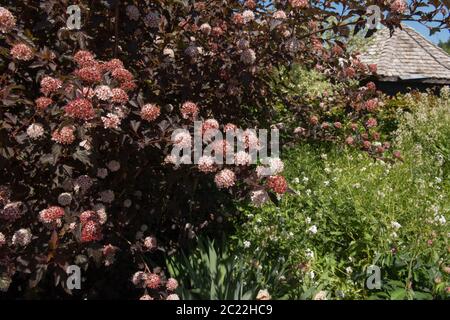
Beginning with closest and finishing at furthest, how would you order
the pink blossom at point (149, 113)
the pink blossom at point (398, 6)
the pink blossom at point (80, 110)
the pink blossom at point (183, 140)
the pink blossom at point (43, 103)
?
the pink blossom at point (80, 110) → the pink blossom at point (43, 103) → the pink blossom at point (183, 140) → the pink blossom at point (149, 113) → the pink blossom at point (398, 6)

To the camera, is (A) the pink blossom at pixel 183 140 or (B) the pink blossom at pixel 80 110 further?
Answer: (A) the pink blossom at pixel 183 140

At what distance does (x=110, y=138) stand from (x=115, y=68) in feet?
1.31

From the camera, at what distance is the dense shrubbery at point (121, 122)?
6.86ft

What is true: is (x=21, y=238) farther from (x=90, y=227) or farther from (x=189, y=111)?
(x=189, y=111)

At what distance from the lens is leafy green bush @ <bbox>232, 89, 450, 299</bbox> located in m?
2.72

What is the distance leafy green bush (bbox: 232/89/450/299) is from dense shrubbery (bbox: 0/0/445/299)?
24.7 inches

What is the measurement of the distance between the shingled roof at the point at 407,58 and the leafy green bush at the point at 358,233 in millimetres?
9882

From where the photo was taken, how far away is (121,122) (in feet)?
8.07

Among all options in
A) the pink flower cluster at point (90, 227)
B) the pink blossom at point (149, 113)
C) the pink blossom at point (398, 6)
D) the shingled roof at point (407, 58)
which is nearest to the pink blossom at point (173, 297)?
the pink flower cluster at point (90, 227)

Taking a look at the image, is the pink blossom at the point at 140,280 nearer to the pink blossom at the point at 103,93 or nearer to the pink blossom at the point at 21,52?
the pink blossom at the point at 103,93
